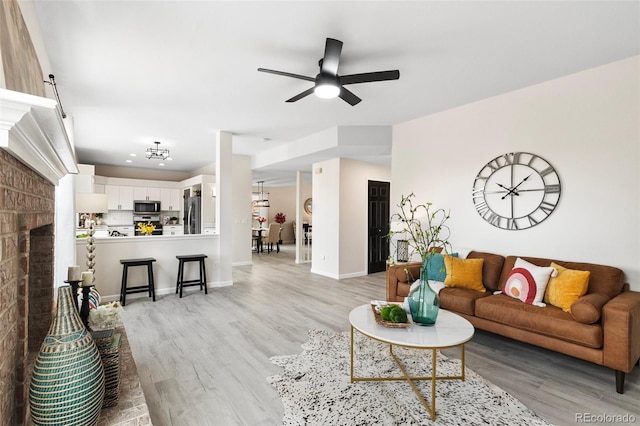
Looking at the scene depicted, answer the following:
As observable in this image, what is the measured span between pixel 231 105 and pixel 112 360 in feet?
10.7

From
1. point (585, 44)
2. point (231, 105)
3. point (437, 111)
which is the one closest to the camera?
point (585, 44)

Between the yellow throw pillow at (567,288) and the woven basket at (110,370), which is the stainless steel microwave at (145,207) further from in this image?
the yellow throw pillow at (567,288)

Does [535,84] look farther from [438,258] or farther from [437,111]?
[438,258]

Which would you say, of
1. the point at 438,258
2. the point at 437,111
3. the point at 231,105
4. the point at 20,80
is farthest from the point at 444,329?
the point at 231,105

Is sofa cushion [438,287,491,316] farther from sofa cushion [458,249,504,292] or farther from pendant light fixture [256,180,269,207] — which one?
pendant light fixture [256,180,269,207]

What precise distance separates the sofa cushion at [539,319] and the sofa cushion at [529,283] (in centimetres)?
7

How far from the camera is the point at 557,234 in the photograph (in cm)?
336

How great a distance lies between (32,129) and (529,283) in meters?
3.64

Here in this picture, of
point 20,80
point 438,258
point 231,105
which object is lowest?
point 438,258

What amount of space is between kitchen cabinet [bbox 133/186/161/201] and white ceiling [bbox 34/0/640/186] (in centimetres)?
447

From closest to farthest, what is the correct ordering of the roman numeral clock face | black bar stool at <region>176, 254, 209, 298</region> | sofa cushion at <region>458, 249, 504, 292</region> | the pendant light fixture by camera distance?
the roman numeral clock face, sofa cushion at <region>458, 249, 504, 292</region>, black bar stool at <region>176, 254, 209, 298</region>, the pendant light fixture

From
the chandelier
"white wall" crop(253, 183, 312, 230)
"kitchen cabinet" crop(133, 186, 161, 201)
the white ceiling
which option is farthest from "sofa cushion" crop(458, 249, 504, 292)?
"white wall" crop(253, 183, 312, 230)

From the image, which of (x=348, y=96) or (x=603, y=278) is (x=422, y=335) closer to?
(x=603, y=278)

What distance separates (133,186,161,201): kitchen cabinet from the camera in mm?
8789
